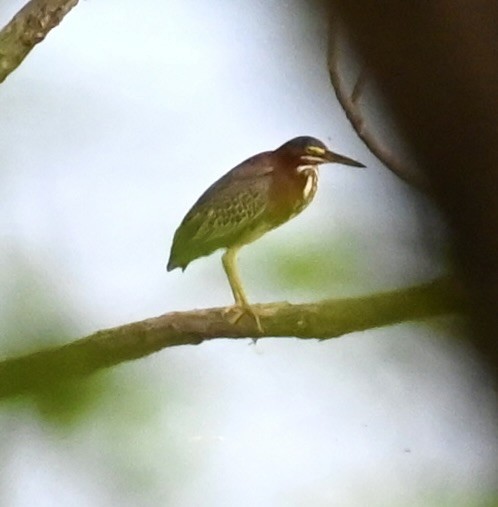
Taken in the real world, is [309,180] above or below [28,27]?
below

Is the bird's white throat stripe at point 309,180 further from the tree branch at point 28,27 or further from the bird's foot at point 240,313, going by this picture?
the tree branch at point 28,27

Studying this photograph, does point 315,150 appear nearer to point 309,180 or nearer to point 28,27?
point 309,180

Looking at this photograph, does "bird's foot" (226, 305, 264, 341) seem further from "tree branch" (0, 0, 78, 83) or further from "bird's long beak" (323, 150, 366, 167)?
"tree branch" (0, 0, 78, 83)

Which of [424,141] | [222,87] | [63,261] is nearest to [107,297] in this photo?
Answer: [63,261]

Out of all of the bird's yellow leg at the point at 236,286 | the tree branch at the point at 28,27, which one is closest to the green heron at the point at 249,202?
the bird's yellow leg at the point at 236,286

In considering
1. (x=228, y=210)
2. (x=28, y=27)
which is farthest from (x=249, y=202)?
(x=28, y=27)

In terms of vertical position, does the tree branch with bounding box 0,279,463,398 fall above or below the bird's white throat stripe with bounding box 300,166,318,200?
below

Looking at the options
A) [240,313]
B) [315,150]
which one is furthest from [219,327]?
[315,150]

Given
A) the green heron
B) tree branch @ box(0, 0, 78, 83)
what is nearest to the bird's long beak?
the green heron
